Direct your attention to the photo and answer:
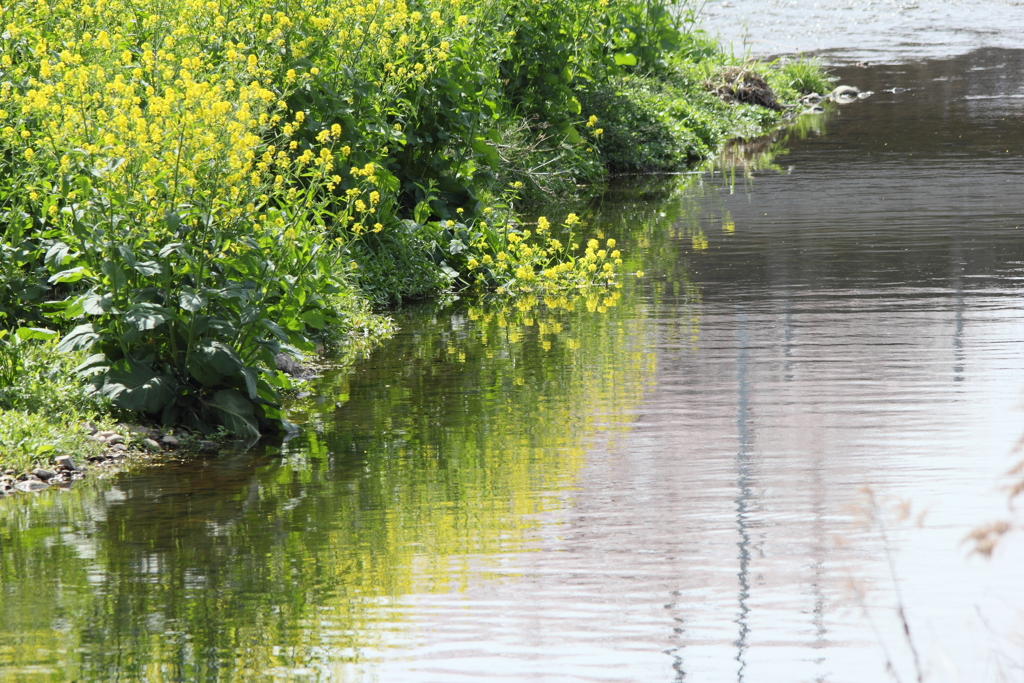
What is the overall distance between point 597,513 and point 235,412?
2404 mm

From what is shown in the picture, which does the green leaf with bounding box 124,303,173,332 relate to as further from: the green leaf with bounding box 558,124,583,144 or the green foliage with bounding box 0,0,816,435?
the green leaf with bounding box 558,124,583,144

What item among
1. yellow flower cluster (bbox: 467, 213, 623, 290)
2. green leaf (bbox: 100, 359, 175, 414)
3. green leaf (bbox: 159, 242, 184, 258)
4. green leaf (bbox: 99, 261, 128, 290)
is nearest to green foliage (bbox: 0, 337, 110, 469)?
green leaf (bbox: 100, 359, 175, 414)

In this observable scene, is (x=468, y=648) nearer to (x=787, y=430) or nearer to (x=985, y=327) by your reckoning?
(x=787, y=430)

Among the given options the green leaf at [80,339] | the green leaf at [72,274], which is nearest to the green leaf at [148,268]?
the green leaf at [72,274]

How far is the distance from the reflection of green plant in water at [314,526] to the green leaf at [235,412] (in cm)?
27

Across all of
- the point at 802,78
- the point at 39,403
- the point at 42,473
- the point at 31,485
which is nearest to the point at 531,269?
the point at 39,403

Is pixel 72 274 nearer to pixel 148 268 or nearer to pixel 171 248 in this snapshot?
pixel 148 268

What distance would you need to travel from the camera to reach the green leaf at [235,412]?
289 inches

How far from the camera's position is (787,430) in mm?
7035

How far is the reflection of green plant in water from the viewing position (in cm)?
479

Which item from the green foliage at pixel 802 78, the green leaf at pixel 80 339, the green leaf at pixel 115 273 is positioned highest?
the green foliage at pixel 802 78

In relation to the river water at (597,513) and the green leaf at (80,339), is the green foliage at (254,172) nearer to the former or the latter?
the green leaf at (80,339)

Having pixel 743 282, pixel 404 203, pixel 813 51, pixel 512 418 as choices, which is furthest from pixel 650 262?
pixel 813 51

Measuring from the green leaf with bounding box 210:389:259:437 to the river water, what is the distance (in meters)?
0.30
